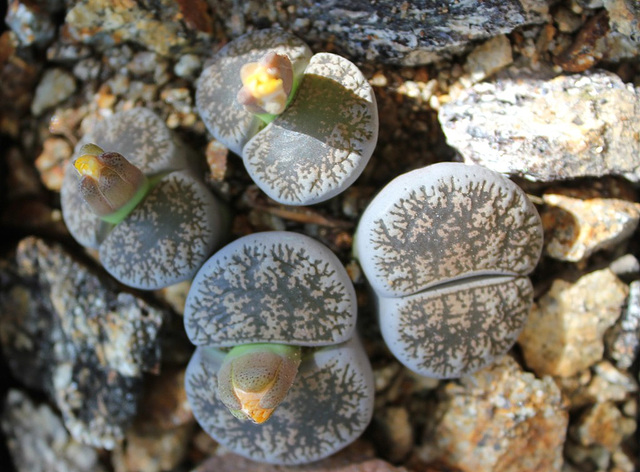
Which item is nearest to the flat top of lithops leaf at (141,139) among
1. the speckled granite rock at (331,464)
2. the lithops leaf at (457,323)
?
the lithops leaf at (457,323)

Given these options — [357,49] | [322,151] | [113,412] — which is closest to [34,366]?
[113,412]

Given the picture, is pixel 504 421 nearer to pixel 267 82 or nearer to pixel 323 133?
pixel 323 133

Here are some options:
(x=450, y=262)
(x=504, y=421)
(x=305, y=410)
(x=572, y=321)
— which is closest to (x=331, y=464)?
(x=305, y=410)

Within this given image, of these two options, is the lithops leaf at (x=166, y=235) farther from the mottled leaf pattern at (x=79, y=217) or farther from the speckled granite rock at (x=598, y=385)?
the speckled granite rock at (x=598, y=385)

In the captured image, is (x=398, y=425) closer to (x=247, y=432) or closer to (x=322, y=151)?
(x=247, y=432)

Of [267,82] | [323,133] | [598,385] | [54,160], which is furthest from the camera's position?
[54,160]

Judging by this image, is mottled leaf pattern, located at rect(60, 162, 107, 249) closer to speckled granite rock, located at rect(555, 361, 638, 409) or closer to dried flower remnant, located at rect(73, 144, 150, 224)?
dried flower remnant, located at rect(73, 144, 150, 224)
